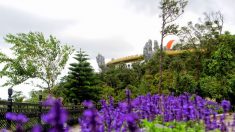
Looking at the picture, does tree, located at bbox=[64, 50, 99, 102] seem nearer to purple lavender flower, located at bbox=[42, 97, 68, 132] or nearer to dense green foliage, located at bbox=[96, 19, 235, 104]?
dense green foliage, located at bbox=[96, 19, 235, 104]

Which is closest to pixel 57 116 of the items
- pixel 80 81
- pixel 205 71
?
pixel 80 81

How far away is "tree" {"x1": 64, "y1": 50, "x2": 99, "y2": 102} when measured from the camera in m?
36.3

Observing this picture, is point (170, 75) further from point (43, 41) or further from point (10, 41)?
point (10, 41)

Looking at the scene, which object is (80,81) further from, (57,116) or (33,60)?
(57,116)

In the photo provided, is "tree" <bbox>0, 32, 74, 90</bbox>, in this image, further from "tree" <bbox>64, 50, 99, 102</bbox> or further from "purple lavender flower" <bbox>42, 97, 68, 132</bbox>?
"purple lavender flower" <bbox>42, 97, 68, 132</bbox>

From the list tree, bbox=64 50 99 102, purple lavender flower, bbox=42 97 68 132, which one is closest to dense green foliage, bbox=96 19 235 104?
tree, bbox=64 50 99 102

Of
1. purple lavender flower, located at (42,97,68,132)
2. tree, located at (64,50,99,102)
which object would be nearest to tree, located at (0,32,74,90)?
tree, located at (64,50,99,102)

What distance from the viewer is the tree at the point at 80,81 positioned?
36344 mm

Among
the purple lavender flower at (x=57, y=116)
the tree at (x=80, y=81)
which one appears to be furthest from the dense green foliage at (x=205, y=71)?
the purple lavender flower at (x=57, y=116)

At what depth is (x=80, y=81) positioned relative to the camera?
120 feet

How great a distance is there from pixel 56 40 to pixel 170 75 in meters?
12.2

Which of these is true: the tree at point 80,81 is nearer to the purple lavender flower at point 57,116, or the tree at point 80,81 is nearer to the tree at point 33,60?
the tree at point 33,60

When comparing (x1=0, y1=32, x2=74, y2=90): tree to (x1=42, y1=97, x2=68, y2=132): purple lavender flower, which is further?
(x1=0, y1=32, x2=74, y2=90): tree

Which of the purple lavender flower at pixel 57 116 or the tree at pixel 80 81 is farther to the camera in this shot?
the tree at pixel 80 81
